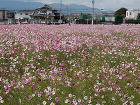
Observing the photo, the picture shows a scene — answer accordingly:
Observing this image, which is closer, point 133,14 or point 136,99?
point 136,99

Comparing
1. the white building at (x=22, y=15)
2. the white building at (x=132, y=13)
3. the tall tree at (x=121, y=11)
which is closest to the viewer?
the white building at (x=22, y=15)

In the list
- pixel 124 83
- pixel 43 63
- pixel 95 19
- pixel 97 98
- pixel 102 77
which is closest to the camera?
pixel 97 98

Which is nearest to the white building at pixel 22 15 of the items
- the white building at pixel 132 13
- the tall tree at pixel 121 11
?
the tall tree at pixel 121 11

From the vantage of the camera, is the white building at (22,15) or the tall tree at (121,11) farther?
the tall tree at (121,11)

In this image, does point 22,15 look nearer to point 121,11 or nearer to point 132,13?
point 121,11

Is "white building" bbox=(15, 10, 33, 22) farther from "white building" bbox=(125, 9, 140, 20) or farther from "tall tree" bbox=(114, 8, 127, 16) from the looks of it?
"white building" bbox=(125, 9, 140, 20)

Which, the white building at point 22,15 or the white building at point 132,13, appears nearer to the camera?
the white building at point 22,15

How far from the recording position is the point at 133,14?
119 meters

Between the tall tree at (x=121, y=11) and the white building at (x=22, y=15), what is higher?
Result: the tall tree at (x=121, y=11)

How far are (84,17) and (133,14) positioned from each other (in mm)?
58130

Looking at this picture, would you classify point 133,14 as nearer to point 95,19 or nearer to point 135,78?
point 95,19

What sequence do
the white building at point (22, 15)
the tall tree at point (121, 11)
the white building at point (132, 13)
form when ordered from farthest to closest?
the tall tree at point (121, 11)
the white building at point (132, 13)
the white building at point (22, 15)

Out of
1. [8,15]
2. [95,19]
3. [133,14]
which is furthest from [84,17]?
[8,15]

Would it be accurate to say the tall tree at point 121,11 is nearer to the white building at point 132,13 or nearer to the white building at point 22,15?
the white building at point 132,13
